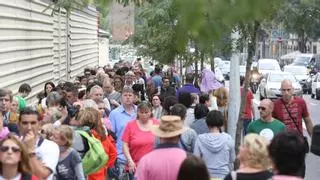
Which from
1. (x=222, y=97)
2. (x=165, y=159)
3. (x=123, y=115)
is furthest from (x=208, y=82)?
(x=165, y=159)

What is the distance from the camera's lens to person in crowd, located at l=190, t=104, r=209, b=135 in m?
9.77

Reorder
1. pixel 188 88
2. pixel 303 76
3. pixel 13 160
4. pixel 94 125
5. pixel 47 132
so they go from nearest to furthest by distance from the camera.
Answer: pixel 13 160
pixel 47 132
pixel 94 125
pixel 188 88
pixel 303 76

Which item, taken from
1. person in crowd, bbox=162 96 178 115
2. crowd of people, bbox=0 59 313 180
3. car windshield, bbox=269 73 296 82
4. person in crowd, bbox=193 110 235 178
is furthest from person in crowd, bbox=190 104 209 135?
car windshield, bbox=269 73 296 82

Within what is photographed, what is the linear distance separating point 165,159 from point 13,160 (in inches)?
54.2

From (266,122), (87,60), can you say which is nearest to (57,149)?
(266,122)

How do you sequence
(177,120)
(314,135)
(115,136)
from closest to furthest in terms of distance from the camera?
(314,135) → (177,120) → (115,136)

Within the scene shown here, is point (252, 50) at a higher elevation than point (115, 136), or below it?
higher

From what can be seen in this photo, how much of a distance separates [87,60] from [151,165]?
34845 mm

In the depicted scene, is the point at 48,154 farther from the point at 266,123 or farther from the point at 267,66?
the point at 267,66

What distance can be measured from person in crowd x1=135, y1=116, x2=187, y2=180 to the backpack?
1.57 m

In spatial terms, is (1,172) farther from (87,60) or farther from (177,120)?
(87,60)

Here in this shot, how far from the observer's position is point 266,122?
9.60 metres

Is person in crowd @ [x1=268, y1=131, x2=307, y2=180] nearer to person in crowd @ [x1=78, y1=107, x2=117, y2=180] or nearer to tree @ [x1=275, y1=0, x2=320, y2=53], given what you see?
person in crowd @ [x1=78, y1=107, x2=117, y2=180]

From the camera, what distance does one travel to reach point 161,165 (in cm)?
674
